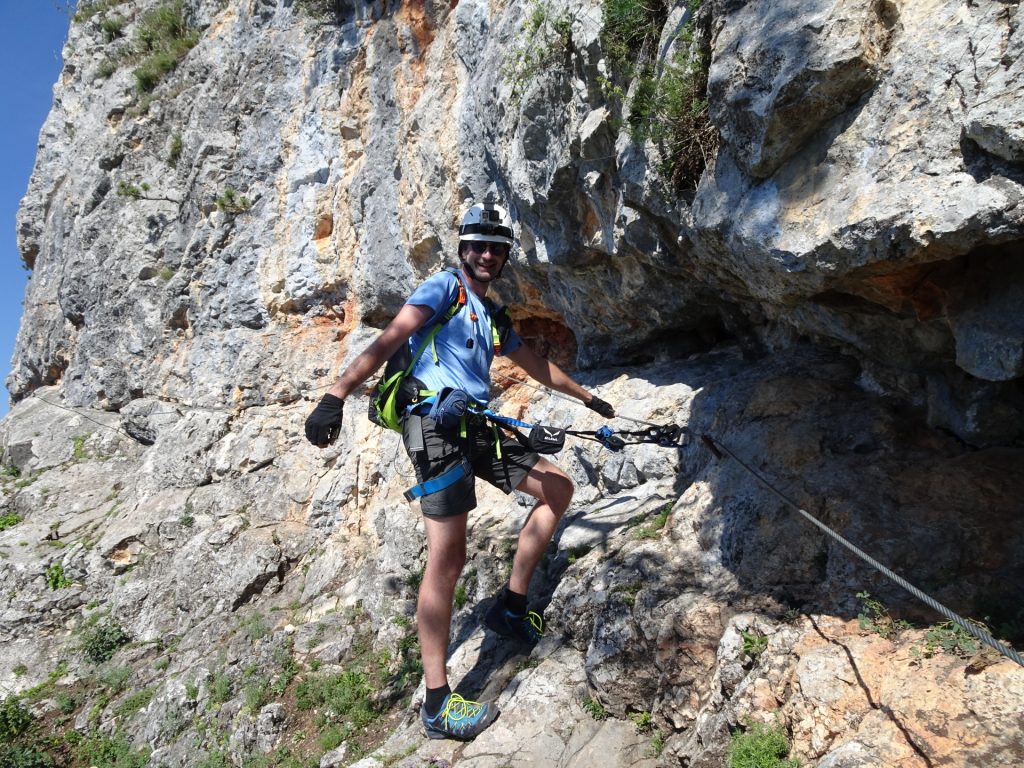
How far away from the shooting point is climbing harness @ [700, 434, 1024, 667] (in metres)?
2.02

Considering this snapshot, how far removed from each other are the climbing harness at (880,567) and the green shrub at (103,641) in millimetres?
7742

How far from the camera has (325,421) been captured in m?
3.48

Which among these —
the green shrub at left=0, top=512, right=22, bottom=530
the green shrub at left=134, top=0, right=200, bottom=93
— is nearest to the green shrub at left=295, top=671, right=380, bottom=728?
the green shrub at left=0, top=512, right=22, bottom=530

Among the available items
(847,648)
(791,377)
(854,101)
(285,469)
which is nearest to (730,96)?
(854,101)

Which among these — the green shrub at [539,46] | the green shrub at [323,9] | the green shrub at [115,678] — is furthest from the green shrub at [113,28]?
the green shrub at [115,678]

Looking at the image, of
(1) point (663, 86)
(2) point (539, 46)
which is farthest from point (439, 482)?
(2) point (539, 46)

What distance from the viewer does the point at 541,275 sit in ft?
21.5

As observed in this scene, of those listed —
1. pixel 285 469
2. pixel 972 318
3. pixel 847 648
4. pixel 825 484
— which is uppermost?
pixel 285 469

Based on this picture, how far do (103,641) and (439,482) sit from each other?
6.79 metres

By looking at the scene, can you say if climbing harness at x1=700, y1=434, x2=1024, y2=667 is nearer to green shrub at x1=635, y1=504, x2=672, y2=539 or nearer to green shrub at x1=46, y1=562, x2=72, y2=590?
green shrub at x1=635, y1=504, x2=672, y2=539

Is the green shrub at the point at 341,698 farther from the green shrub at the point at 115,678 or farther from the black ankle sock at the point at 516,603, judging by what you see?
the green shrub at the point at 115,678

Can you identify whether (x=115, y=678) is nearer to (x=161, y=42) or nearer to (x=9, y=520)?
(x=9, y=520)

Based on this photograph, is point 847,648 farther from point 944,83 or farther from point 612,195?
point 612,195

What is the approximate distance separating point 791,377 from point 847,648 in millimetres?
2134
